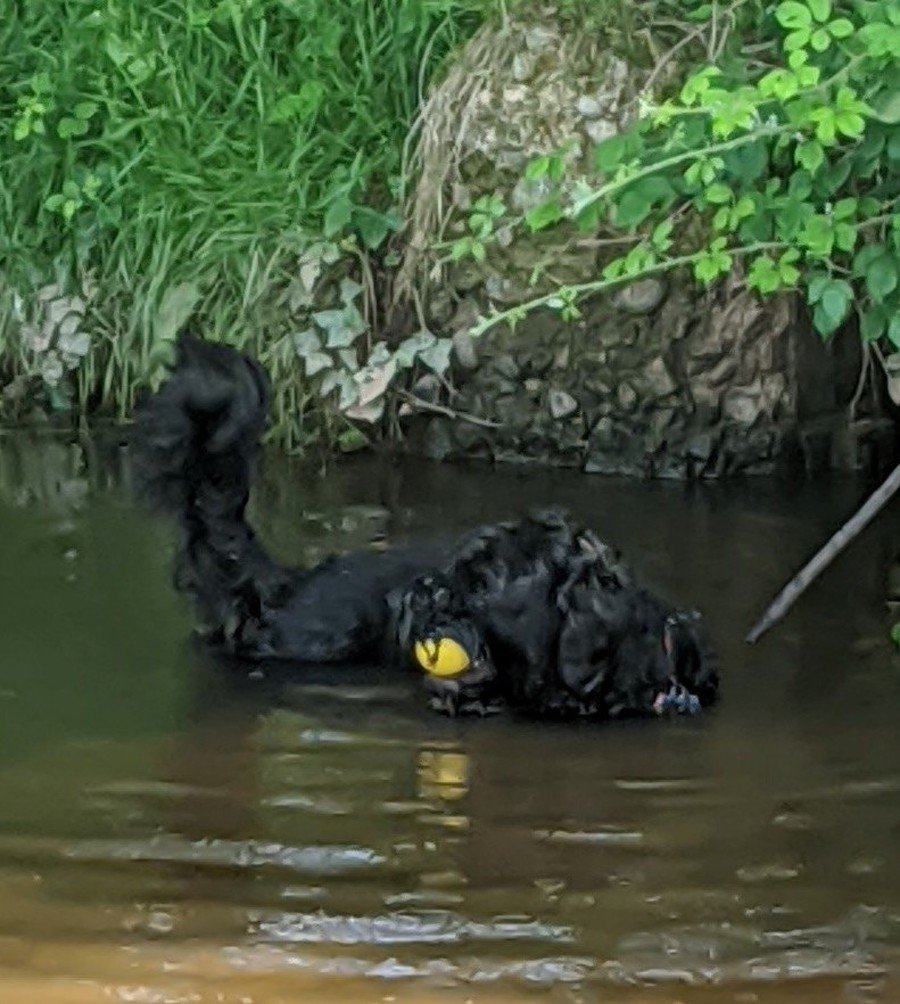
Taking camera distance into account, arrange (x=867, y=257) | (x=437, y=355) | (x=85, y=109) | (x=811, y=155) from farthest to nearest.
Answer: (x=85, y=109) < (x=437, y=355) < (x=867, y=257) < (x=811, y=155)

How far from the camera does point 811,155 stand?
2480 millimetres

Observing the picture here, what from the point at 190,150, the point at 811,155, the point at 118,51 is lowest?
the point at 811,155

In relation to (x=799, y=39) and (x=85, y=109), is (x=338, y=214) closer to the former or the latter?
(x=85, y=109)

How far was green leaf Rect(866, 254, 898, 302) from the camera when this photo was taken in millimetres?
2570

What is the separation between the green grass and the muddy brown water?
1.26 metres

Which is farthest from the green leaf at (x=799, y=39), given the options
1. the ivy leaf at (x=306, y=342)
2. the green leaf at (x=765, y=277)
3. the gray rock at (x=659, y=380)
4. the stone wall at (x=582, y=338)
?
the ivy leaf at (x=306, y=342)

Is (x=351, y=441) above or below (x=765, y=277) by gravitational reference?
below

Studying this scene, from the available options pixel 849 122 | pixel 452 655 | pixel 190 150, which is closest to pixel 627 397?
pixel 190 150

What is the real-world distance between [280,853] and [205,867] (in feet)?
0.30

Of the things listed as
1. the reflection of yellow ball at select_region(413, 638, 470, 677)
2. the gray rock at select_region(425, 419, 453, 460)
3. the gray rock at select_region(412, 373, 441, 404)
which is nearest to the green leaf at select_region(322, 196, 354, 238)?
the gray rock at select_region(412, 373, 441, 404)

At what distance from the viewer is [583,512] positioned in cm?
346

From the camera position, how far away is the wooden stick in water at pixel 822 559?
259 centimetres

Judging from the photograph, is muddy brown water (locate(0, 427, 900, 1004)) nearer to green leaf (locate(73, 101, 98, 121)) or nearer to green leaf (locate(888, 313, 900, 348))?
green leaf (locate(888, 313, 900, 348))

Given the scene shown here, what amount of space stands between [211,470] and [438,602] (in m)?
0.40
